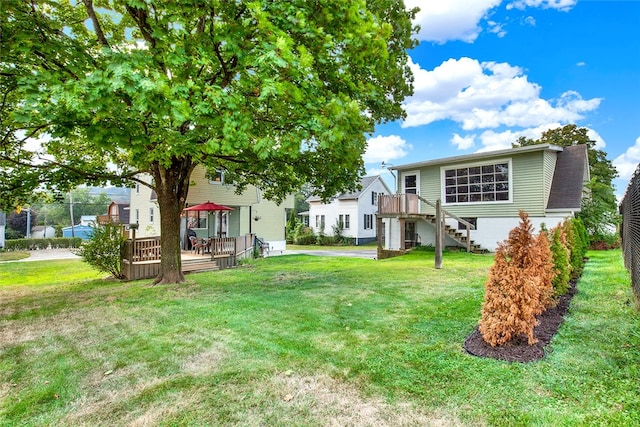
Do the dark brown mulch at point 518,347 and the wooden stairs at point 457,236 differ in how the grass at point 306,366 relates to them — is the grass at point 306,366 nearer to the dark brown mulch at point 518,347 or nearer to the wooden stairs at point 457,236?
the dark brown mulch at point 518,347

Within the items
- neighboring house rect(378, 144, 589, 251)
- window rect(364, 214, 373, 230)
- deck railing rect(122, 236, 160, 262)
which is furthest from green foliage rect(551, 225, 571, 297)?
window rect(364, 214, 373, 230)

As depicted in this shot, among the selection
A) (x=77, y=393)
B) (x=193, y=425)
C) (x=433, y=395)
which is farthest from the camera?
(x=77, y=393)

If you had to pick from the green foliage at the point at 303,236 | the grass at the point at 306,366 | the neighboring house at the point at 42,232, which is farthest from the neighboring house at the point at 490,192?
the neighboring house at the point at 42,232

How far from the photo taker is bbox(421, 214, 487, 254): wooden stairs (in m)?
16.2

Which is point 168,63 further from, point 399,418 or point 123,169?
point 123,169

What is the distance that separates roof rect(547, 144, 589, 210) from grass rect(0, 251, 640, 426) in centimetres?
924

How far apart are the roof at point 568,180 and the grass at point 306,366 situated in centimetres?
924

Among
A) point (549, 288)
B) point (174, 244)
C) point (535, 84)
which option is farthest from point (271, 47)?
point (535, 84)

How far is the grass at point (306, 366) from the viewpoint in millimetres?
2742

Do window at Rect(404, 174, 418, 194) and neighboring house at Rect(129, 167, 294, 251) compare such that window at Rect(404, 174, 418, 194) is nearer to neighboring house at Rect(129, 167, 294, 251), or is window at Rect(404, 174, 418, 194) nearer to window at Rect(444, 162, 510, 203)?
window at Rect(444, 162, 510, 203)

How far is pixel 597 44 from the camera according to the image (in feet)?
36.3

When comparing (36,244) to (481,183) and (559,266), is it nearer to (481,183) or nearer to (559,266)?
(481,183)

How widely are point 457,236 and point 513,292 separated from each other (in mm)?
13444

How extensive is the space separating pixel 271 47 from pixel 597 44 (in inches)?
479
